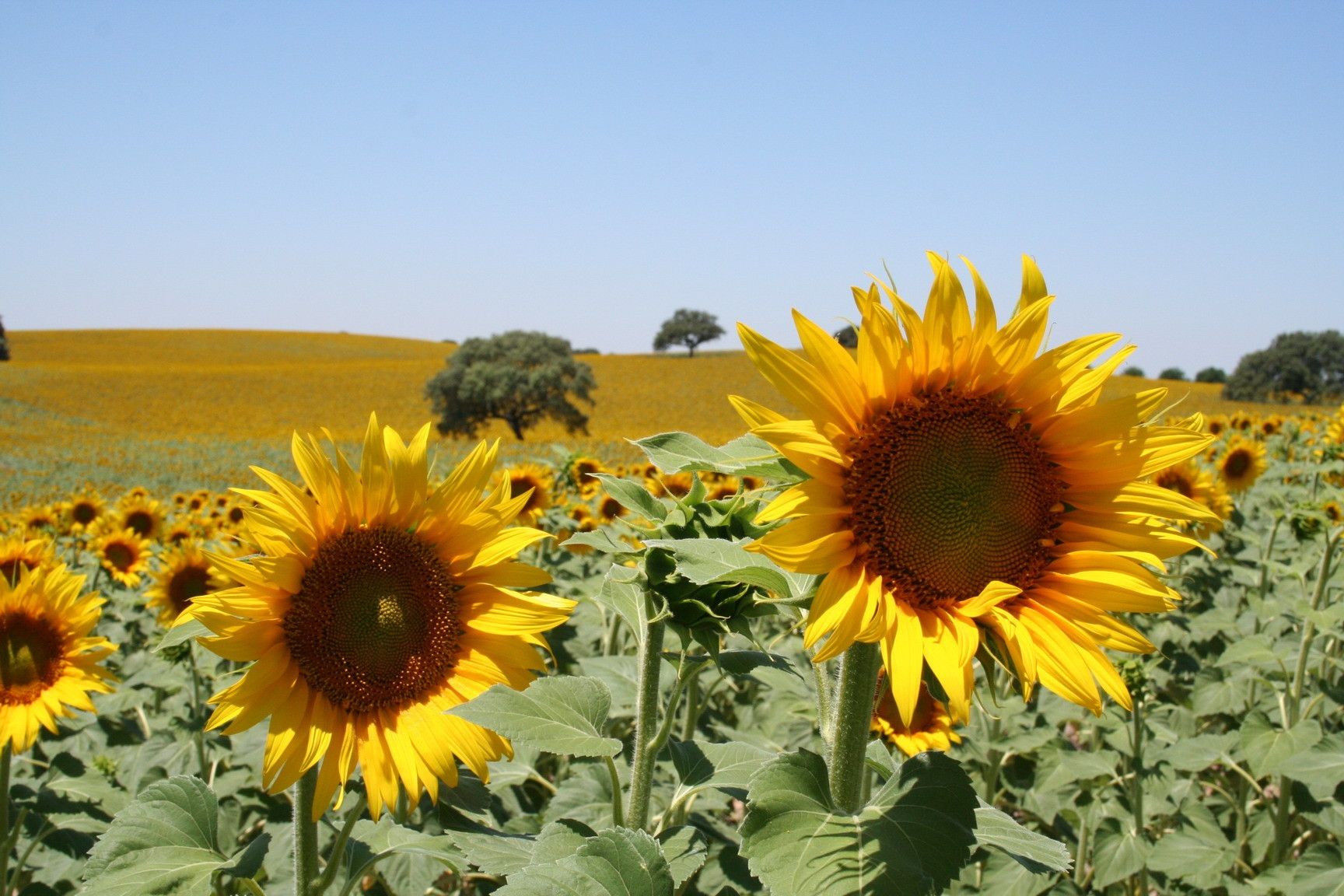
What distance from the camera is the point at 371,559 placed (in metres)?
2.06

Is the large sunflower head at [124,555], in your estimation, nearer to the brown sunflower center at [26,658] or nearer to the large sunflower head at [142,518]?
the large sunflower head at [142,518]

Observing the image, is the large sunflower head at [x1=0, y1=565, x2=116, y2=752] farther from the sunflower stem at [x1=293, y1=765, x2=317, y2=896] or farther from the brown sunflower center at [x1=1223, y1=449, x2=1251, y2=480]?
the brown sunflower center at [x1=1223, y1=449, x2=1251, y2=480]

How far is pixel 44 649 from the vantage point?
2.99 m

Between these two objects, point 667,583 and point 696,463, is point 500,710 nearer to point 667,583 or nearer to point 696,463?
point 667,583

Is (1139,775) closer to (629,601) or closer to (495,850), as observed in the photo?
(629,601)

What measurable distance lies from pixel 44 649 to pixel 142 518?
13.4ft

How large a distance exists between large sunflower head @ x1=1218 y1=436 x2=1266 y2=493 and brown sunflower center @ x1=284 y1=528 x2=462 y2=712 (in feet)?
23.8

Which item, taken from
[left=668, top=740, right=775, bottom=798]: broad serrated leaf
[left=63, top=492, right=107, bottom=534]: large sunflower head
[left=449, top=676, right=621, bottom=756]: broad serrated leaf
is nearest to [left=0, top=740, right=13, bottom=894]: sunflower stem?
[left=449, top=676, right=621, bottom=756]: broad serrated leaf

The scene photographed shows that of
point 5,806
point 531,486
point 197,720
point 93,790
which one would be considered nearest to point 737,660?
point 5,806

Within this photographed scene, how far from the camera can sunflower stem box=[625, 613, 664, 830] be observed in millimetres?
1939

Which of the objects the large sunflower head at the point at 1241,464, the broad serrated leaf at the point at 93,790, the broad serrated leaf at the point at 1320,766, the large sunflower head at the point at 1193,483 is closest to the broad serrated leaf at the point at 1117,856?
the broad serrated leaf at the point at 1320,766

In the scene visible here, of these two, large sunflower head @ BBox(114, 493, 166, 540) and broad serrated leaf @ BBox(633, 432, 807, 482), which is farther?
large sunflower head @ BBox(114, 493, 166, 540)

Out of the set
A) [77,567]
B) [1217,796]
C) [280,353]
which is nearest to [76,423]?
[280,353]

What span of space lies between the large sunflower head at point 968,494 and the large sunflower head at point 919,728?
6.42ft
